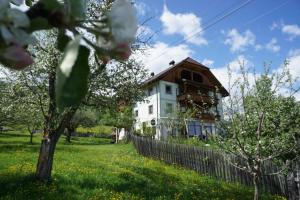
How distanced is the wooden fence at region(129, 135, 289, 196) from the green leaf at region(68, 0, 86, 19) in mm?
11062

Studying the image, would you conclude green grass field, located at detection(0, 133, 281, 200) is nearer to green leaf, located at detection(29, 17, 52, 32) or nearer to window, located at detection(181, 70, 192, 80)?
green leaf, located at detection(29, 17, 52, 32)

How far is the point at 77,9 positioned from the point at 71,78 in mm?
156

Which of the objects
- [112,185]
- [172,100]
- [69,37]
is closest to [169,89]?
[172,100]

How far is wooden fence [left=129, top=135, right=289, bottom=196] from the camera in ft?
42.2

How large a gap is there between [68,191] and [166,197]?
10.7ft

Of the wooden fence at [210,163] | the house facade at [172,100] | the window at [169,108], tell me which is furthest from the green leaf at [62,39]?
the window at [169,108]

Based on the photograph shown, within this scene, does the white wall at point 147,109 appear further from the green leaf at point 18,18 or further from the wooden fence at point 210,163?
the green leaf at point 18,18

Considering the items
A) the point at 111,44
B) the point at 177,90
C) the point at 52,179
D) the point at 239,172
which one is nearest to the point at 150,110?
the point at 177,90

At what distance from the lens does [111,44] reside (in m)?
0.56

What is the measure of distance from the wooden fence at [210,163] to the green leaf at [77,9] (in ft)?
36.3

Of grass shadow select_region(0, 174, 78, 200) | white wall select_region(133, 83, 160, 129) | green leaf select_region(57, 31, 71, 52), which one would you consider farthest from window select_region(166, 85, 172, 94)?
green leaf select_region(57, 31, 71, 52)

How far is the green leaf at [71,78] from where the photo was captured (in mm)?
482

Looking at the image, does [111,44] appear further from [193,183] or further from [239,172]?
[239,172]

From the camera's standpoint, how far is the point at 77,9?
0.58 m
